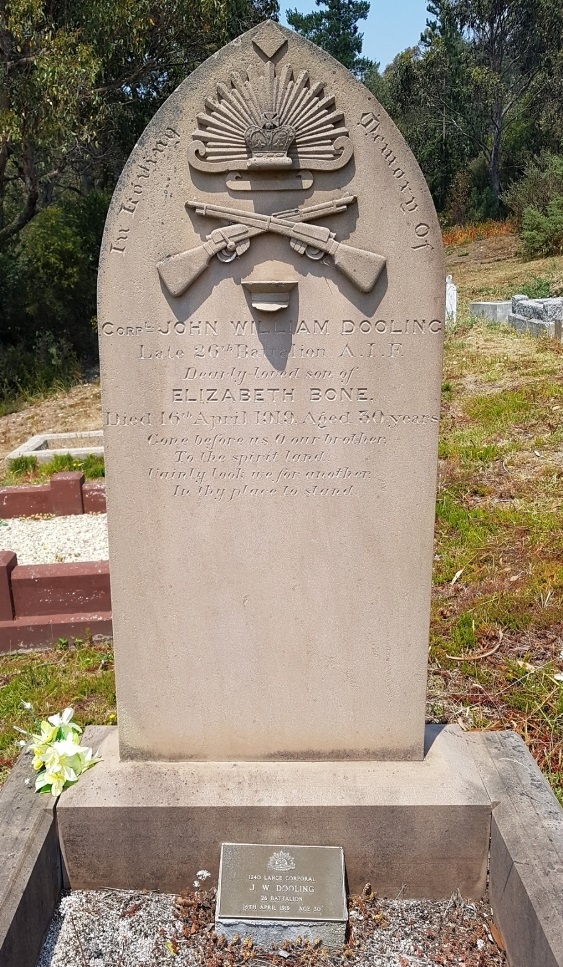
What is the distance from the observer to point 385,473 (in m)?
2.53

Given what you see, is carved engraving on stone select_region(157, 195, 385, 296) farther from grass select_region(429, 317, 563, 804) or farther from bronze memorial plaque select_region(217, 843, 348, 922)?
grass select_region(429, 317, 563, 804)

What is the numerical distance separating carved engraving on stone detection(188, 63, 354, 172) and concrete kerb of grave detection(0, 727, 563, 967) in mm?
2078

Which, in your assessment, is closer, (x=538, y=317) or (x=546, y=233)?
(x=538, y=317)

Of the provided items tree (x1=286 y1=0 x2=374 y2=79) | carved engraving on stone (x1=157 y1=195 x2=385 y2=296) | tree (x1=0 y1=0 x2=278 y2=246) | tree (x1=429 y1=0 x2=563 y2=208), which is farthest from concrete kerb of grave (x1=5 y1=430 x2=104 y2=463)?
tree (x1=286 y1=0 x2=374 y2=79)

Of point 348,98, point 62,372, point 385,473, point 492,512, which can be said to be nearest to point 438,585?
point 492,512

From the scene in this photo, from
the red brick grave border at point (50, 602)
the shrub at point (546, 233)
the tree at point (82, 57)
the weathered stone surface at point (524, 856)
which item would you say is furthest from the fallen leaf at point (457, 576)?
the shrub at point (546, 233)

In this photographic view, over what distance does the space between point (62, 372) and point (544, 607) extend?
11.3 metres

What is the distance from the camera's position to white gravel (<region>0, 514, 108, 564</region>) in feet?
20.3

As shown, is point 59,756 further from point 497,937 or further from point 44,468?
point 44,468

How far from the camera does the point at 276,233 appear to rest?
2328 millimetres

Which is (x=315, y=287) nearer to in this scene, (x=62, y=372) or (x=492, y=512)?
(x=492, y=512)

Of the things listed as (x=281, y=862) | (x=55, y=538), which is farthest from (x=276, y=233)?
(x=55, y=538)

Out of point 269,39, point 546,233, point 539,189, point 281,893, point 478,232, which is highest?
point 539,189

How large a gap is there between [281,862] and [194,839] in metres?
0.31
